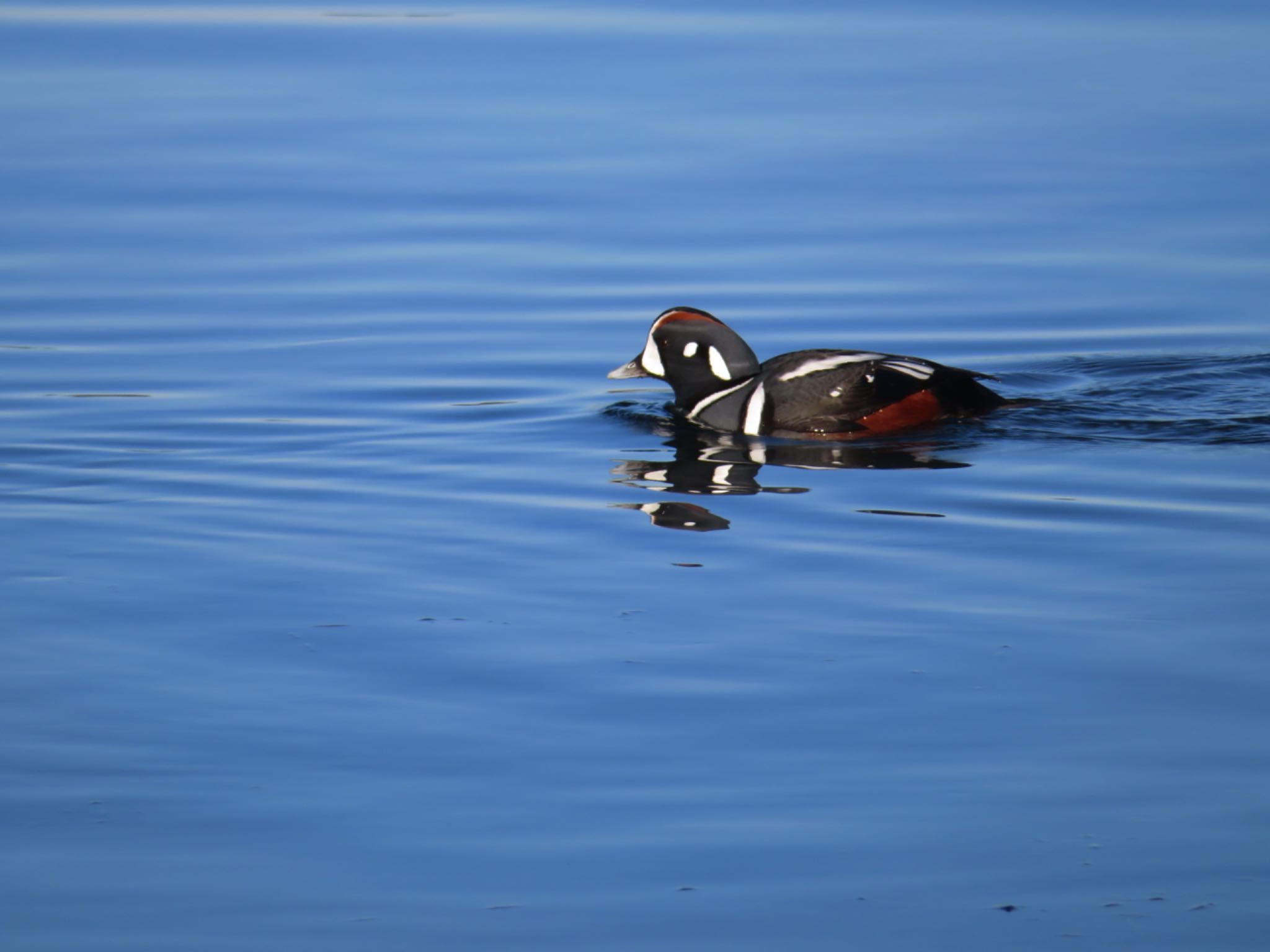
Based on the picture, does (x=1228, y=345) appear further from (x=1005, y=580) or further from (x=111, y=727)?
(x=111, y=727)

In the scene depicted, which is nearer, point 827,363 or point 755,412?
point 827,363

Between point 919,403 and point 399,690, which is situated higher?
point 919,403

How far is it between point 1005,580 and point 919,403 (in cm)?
297

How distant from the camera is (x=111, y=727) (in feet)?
20.3

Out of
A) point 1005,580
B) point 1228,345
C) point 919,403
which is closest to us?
point 1005,580

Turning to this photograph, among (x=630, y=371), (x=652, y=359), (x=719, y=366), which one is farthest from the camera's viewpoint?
(x=630, y=371)

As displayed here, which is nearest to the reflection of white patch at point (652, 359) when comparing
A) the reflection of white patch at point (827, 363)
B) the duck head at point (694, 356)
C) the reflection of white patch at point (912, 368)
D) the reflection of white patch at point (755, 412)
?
the duck head at point (694, 356)

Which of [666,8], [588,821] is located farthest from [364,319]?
[666,8]

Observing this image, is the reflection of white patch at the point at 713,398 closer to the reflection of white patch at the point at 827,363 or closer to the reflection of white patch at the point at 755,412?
the reflection of white patch at the point at 755,412

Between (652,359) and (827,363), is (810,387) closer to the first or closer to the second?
(827,363)

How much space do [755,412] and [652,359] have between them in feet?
2.76

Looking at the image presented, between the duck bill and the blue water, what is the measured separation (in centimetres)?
24

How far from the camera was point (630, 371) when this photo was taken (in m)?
11.3

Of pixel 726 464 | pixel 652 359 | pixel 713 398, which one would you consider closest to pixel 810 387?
pixel 726 464
